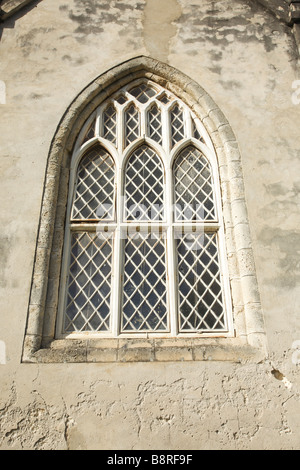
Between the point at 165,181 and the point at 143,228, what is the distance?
69cm

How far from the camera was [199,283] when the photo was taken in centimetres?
418

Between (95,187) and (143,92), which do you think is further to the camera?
(143,92)

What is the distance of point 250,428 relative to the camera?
11.0 ft

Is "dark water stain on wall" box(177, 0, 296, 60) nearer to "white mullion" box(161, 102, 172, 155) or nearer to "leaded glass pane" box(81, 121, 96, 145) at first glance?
"white mullion" box(161, 102, 172, 155)

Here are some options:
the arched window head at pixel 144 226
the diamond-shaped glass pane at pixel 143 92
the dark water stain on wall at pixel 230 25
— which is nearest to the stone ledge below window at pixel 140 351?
the arched window head at pixel 144 226

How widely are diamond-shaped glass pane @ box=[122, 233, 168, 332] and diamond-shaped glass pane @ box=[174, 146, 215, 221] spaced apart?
49 cm

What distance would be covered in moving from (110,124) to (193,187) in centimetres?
143

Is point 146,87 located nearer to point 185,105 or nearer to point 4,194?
point 185,105

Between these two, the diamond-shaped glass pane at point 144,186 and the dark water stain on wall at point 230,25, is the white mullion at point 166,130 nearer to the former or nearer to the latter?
the diamond-shaped glass pane at point 144,186

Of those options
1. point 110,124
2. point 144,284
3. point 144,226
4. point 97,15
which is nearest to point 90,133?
point 110,124

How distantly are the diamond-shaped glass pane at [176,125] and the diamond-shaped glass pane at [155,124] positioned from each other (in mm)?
171

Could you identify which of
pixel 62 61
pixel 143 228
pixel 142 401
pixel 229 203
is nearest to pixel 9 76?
pixel 62 61

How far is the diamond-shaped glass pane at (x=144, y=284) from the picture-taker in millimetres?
3984

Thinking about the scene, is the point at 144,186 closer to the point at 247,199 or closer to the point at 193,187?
the point at 193,187
